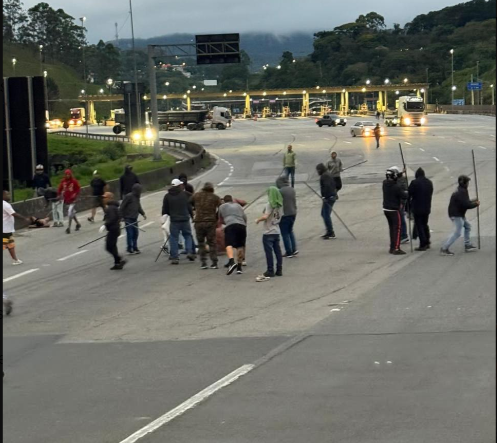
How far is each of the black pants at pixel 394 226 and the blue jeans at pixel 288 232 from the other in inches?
72.7

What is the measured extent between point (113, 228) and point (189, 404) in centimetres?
959

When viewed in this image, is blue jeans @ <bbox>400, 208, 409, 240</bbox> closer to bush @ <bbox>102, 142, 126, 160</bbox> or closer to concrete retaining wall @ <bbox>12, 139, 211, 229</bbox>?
concrete retaining wall @ <bbox>12, 139, 211, 229</bbox>

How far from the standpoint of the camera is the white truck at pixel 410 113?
87.3 m

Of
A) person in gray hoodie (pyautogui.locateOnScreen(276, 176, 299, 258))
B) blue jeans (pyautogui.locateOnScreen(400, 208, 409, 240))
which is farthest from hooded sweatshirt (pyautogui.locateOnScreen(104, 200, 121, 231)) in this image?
blue jeans (pyautogui.locateOnScreen(400, 208, 409, 240))

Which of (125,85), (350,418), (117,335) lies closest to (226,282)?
(117,335)

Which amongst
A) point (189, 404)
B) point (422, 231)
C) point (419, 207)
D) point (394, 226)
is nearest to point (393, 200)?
point (394, 226)

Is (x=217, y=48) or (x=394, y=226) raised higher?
(x=217, y=48)

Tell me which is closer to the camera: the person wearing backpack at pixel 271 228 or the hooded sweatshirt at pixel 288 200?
the person wearing backpack at pixel 271 228

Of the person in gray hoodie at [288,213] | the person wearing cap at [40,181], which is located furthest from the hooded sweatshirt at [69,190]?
the person in gray hoodie at [288,213]

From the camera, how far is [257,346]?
12.1 metres

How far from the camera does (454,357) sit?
10398 mm

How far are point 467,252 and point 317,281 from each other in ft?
10.8

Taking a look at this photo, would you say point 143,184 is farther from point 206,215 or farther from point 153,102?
point 206,215

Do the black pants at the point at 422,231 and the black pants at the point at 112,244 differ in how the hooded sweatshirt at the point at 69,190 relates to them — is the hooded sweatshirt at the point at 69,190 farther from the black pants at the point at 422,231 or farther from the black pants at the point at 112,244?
the black pants at the point at 422,231
